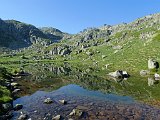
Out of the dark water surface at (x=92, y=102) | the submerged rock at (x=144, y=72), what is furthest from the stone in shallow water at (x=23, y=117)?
the submerged rock at (x=144, y=72)

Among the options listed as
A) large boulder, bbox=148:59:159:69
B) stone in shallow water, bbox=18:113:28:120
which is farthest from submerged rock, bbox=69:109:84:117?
large boulder, bbox=148:59:159:69

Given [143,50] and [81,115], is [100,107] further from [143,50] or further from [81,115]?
[143,50]

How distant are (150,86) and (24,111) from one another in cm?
4493

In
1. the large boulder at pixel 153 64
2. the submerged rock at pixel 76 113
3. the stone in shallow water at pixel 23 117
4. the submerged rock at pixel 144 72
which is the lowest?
the stone in shallow water at pixel 23 117

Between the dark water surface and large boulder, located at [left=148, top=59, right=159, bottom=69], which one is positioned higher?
large boulder, located at [left=148, top=59, right=159, bottom=69]

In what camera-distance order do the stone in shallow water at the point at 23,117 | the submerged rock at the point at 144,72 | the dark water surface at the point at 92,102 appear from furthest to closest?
the submerged rock at the point at 144,72
the dark water surface at the point at 92,102
the stone in shallow water at the point at 23,117

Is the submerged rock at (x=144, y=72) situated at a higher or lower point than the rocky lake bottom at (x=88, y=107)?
higher

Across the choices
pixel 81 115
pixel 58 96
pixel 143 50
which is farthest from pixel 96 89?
pixel 143 50

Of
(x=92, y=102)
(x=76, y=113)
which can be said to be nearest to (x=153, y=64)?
(x=92, y=102)

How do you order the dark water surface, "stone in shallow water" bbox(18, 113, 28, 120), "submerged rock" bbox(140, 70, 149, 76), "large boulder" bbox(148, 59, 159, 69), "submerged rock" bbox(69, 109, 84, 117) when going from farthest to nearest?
"large boulder" bbox(148, 59, 159, 69) → "submerged rock" bbox(140, 70, 149, 76) → the dark water surface → "submerged rock" bbox(69, 109, 84, 117) → "stone in shallow water" bbox(18, 113, 28, 120)

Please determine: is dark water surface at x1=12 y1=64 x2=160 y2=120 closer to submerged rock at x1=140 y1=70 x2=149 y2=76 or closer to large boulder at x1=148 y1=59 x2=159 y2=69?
submerged rock at x1=140 y1=70 x2=149 y2=76

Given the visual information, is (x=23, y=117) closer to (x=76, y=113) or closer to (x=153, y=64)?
(x=76, y=113)

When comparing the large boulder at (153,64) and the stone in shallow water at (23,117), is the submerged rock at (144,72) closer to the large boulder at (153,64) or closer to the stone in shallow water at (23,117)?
the large boulder at (153,64)

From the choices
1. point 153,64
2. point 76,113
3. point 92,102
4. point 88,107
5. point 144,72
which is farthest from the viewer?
point 153,64
